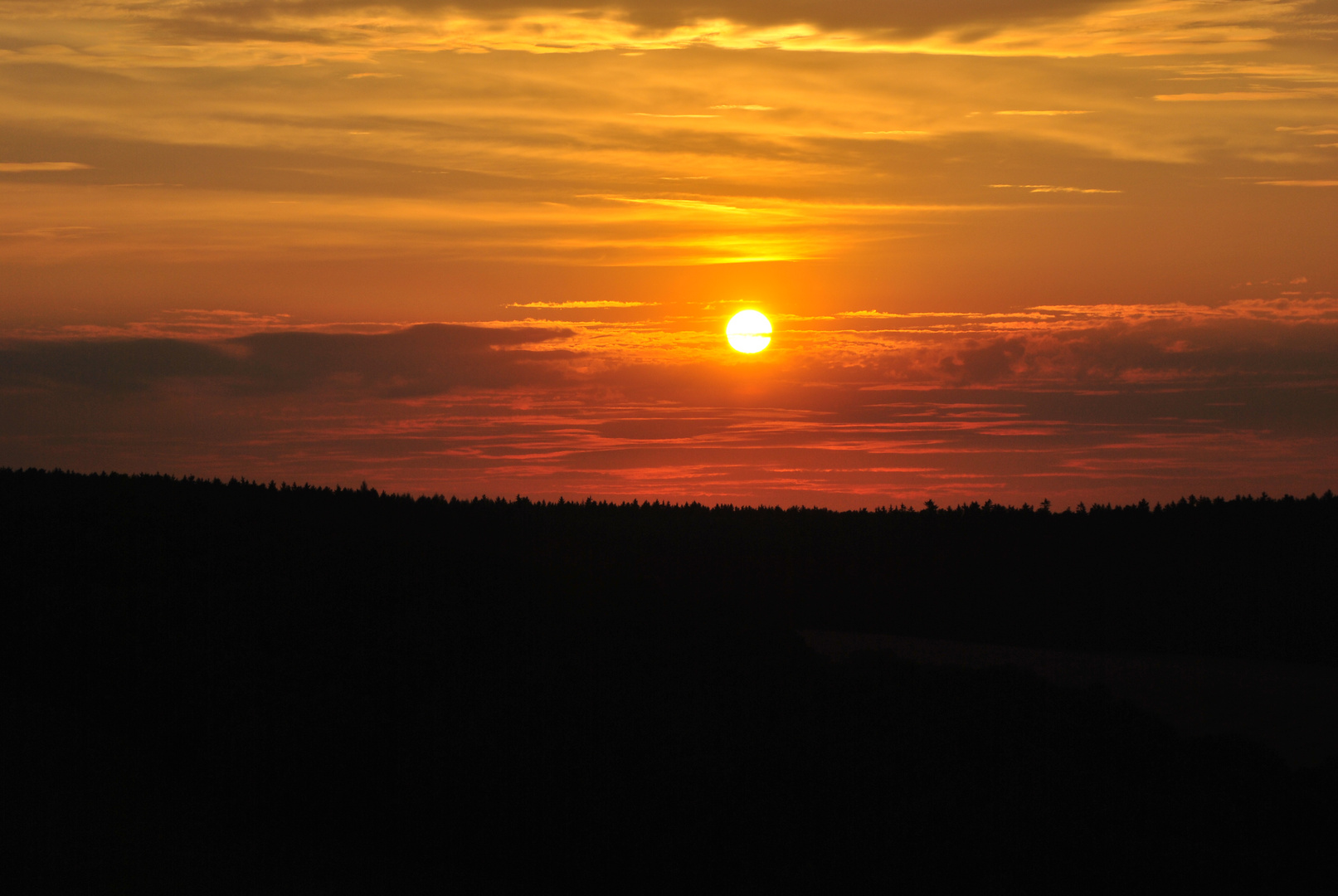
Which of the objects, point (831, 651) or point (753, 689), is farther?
point (831, 651)

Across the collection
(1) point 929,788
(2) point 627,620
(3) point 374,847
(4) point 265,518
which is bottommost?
(3) point 374,847

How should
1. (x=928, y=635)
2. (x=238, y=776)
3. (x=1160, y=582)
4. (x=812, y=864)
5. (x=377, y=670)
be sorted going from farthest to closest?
(x=928, y=635) < (x=1160, y=582) < (x=377, y=670) < (x=238, y=776) < (x=812, y=864)

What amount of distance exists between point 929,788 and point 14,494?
20.9 m

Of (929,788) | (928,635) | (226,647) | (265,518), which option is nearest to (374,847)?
(226,647)

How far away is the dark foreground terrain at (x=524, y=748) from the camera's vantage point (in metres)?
9.10

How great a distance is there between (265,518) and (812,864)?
39.4 ft

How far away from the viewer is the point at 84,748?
11883 millimetres

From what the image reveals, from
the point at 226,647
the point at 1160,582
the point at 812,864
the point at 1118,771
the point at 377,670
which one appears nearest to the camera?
the point at 812,864

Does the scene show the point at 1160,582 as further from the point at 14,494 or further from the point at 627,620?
the point at 14,494

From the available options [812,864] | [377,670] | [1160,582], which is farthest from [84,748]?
[1160,582]

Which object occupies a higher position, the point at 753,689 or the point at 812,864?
the point at 753,689

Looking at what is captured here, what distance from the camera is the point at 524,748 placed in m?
10.4

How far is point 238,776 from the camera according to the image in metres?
11.1

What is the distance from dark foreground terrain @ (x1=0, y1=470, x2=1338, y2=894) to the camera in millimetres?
9102
